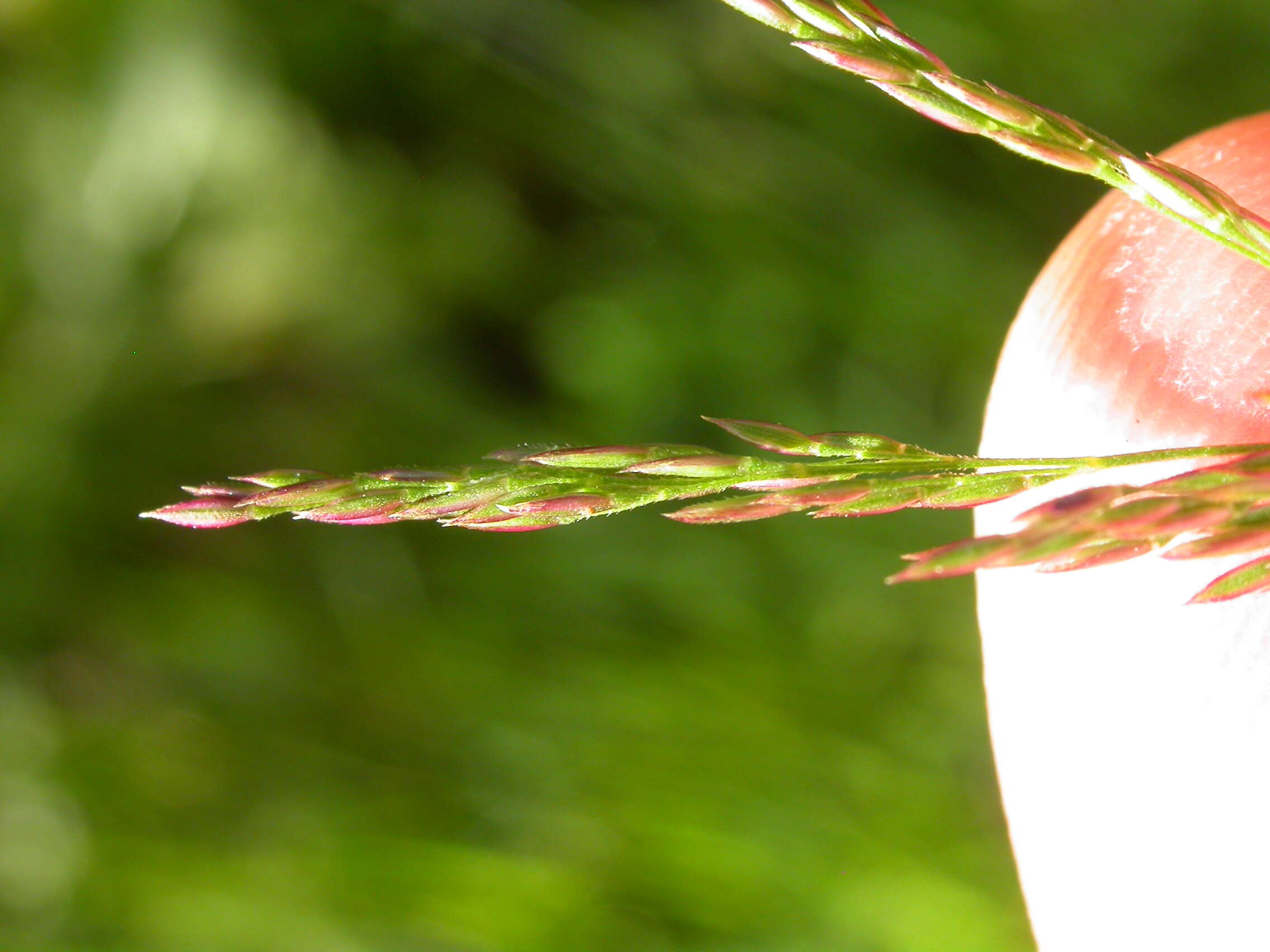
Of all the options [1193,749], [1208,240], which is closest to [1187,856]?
[1193,749]

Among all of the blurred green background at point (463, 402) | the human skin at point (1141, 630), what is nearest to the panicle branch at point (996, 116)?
the human skin at point (1141, 630)

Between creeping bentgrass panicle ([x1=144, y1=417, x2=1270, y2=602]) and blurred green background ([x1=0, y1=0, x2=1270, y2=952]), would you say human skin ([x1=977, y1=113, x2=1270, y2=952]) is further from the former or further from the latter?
blurred green background ([x1=0, y1=0, x2=1270, y2=952])

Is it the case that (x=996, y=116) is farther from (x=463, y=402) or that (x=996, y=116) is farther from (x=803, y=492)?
(x=463, y=402)

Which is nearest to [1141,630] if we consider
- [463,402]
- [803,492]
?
[803,492]

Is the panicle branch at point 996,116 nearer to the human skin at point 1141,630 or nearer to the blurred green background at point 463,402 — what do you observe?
the human skin at point 1141,630

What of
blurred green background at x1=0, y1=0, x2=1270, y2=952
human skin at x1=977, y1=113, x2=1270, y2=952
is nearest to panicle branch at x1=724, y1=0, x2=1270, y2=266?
human skin at x1=977, y1=113, x2=1270, y2=952
